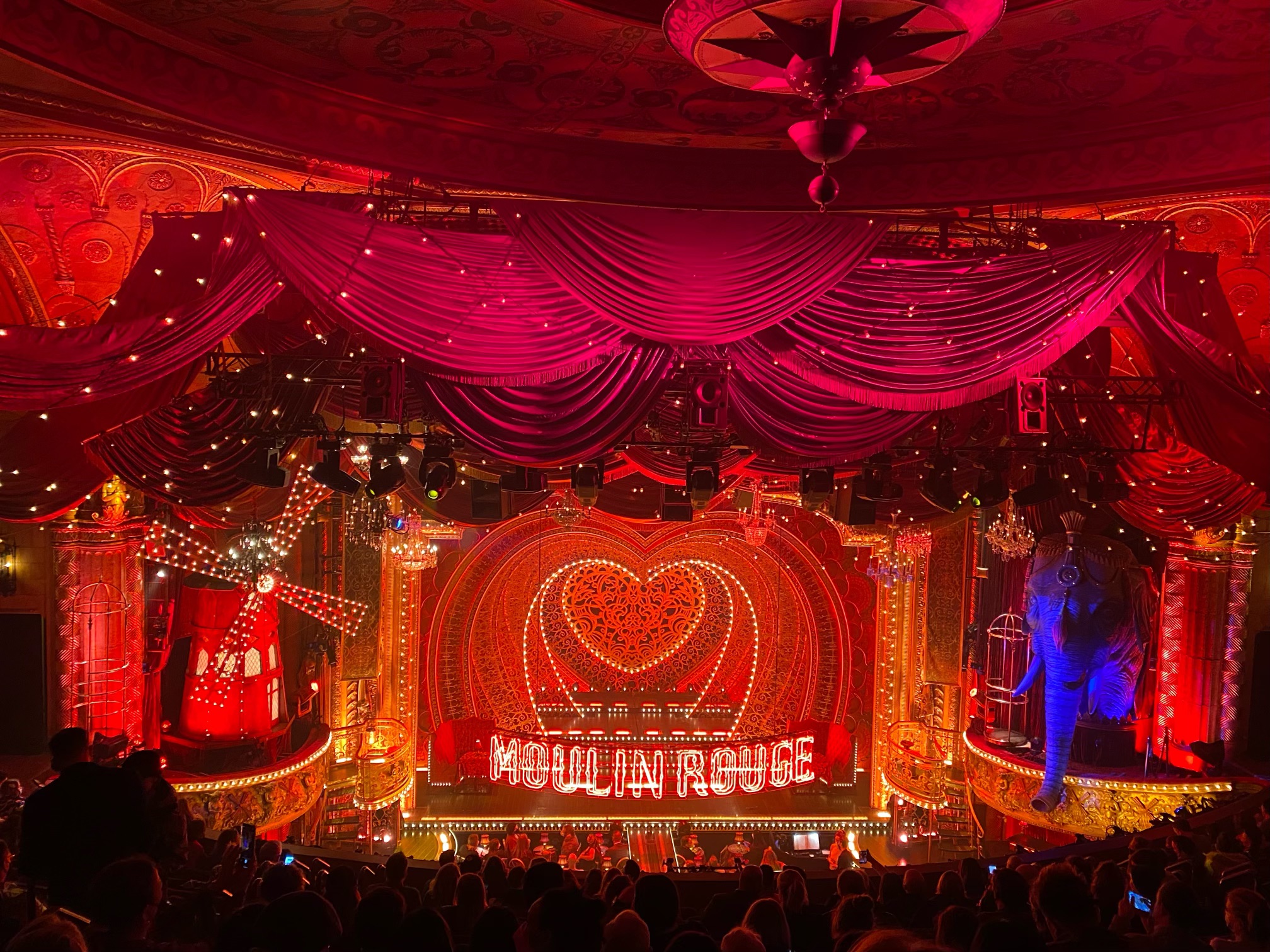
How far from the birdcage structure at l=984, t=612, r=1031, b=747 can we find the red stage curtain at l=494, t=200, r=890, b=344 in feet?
24.4

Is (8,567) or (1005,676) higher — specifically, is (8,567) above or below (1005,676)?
above

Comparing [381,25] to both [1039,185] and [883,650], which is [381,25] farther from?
[883,650]

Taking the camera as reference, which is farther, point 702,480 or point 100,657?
point 100,657

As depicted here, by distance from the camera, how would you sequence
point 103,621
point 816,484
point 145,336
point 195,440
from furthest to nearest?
point 103,621 → point 816,484 → point 195,440 → point 145,336

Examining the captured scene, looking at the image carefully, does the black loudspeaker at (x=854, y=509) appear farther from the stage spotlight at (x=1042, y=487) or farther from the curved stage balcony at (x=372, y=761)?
the curved stage balcony at (x=372, y=761)

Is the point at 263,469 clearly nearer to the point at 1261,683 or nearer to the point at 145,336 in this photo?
the point at 145,336

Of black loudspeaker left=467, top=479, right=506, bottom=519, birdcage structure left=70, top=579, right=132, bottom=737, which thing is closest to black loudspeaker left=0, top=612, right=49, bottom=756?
birdcage structure left=70, top=579, right=132, bottom=737

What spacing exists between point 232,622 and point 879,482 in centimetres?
585

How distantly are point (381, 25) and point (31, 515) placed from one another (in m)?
3.53

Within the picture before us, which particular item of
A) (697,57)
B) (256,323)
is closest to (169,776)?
(256,323)

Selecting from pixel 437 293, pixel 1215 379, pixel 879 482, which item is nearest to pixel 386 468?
pixel 437 293

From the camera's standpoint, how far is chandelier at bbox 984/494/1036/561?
10125 millimetres

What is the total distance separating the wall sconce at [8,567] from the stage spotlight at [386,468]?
3188 millimetres

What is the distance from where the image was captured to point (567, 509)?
10953 mm
